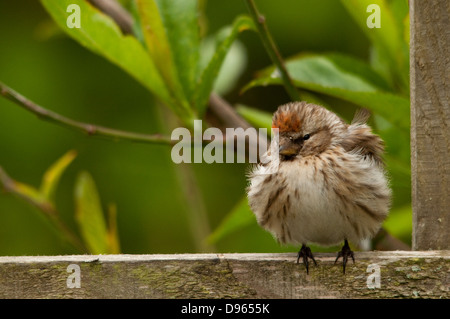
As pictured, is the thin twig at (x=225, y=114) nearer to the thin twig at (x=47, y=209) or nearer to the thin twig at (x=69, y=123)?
the thin twig at (x=69, y=123)

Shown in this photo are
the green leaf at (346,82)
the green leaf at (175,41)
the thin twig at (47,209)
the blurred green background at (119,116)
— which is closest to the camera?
the green leaf at (346,82)

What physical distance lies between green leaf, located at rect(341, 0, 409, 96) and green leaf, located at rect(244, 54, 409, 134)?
0.05m

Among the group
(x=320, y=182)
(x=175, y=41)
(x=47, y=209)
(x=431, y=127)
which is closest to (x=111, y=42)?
(x=175, y=41)

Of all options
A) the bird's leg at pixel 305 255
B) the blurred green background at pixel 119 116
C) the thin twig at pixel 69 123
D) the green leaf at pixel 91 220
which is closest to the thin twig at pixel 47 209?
the green leaf at pixel 91 220

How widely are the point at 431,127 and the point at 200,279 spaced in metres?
0.56

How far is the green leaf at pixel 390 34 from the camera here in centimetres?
204

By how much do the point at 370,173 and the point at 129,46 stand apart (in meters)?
0.64

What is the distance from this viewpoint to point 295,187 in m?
2.06

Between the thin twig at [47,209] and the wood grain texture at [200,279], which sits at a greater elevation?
the thin twig at [47,209]

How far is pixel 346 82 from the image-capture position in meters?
2.06

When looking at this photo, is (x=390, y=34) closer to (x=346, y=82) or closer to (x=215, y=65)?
(x=346, y=82)

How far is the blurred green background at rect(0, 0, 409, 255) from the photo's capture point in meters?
3.27

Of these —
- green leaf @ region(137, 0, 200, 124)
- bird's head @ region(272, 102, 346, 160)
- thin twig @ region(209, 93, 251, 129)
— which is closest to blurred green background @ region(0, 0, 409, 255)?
thin twig @ region(209, 93, 251, 129)

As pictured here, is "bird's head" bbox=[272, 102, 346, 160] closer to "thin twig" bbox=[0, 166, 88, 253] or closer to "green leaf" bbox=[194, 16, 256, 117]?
"green leaf" bbox=[194, 16, 256, 117]
